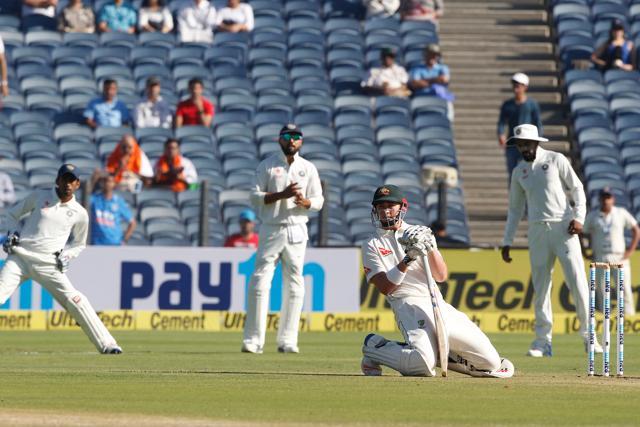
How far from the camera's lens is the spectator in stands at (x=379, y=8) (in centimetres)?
2562

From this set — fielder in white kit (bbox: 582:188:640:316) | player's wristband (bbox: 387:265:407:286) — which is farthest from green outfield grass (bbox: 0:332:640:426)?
fielder in white kit (bbox: 582:188:640:316)

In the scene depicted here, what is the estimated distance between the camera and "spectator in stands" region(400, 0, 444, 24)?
25.6m

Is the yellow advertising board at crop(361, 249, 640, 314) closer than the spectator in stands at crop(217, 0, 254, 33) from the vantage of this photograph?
Yes

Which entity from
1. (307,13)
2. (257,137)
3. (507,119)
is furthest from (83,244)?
(307,13)

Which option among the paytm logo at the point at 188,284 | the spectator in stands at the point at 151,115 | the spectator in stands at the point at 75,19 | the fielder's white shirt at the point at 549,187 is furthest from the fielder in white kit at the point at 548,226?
the spectator in stands at the point at 75,19

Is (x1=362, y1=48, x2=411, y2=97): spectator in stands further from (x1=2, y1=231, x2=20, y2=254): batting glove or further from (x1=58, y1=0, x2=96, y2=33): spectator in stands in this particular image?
(x1=2, y1=231, x2=20, y2=254): batting glove

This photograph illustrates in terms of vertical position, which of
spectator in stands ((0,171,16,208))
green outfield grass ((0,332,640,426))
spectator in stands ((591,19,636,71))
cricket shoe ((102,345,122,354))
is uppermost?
spectator in stands ((591,19,636,71))

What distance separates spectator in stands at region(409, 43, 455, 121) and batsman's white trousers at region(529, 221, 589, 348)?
10086 mm

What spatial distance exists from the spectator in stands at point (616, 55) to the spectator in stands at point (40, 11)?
855 centimetres

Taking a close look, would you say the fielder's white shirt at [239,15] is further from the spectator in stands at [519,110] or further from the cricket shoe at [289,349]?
the cricket shoe at [289,349]

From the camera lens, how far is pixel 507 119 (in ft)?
64.5

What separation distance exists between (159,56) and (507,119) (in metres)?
6.77

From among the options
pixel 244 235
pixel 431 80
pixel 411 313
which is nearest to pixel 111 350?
pixel 411 313

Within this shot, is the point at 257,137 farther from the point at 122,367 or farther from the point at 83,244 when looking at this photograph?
the point at 122,367
